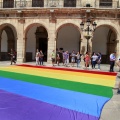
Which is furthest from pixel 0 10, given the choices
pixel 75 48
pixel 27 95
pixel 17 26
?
pixel 27 95

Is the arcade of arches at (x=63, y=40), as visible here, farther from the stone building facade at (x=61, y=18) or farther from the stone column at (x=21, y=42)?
the stone column at (x=21, y=42)

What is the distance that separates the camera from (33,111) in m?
6.12

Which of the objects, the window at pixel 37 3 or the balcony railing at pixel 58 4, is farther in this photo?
the window at pixel 37 3

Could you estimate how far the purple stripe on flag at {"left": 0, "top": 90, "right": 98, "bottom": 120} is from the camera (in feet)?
18.7

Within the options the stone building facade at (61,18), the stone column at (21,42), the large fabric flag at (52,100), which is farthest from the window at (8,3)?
the large fabric flag at (52,100)

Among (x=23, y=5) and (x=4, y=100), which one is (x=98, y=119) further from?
(x=23, y=5)

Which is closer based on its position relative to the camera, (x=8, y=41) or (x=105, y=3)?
(x=105, y=3)

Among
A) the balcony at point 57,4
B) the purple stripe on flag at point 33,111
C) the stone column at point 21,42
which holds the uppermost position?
the balcony at point 57,4

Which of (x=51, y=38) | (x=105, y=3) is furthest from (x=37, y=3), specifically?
(x=105, y=3)

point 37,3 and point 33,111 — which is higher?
point 37,3

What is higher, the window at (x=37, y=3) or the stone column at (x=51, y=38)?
the window at (x=37, y=3)

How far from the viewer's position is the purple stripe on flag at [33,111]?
5691 millimetres

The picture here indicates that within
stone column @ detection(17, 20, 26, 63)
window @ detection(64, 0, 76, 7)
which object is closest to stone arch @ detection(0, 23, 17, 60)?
stone column @ detection(17, 20, 26, 63)

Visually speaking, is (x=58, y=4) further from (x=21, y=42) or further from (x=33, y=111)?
(x=33, y=111)
